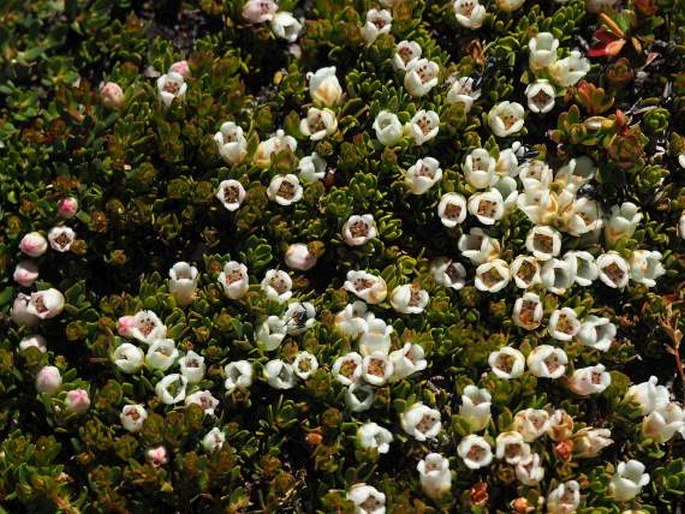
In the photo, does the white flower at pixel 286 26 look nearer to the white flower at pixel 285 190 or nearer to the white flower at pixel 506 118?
the white flower at pixel 285 190

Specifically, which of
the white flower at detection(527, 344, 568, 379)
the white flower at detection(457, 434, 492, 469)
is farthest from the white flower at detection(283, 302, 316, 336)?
the white flower at detection(527, 344, 568, 379)

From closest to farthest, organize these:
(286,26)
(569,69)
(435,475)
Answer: (435,475)
(569,69)
(286,26)

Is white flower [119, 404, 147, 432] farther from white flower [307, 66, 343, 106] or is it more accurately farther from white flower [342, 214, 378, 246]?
white flower [307, 66, 343, 106]

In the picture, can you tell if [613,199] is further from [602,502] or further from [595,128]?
[602,502]

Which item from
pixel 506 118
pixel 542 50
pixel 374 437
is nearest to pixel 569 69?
pixel 542 50

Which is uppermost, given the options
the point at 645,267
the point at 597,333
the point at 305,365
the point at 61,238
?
the point at 645,267

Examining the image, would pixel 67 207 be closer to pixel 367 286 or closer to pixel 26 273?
pixel 26 273

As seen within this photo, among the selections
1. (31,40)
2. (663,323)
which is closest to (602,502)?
(663,323)
